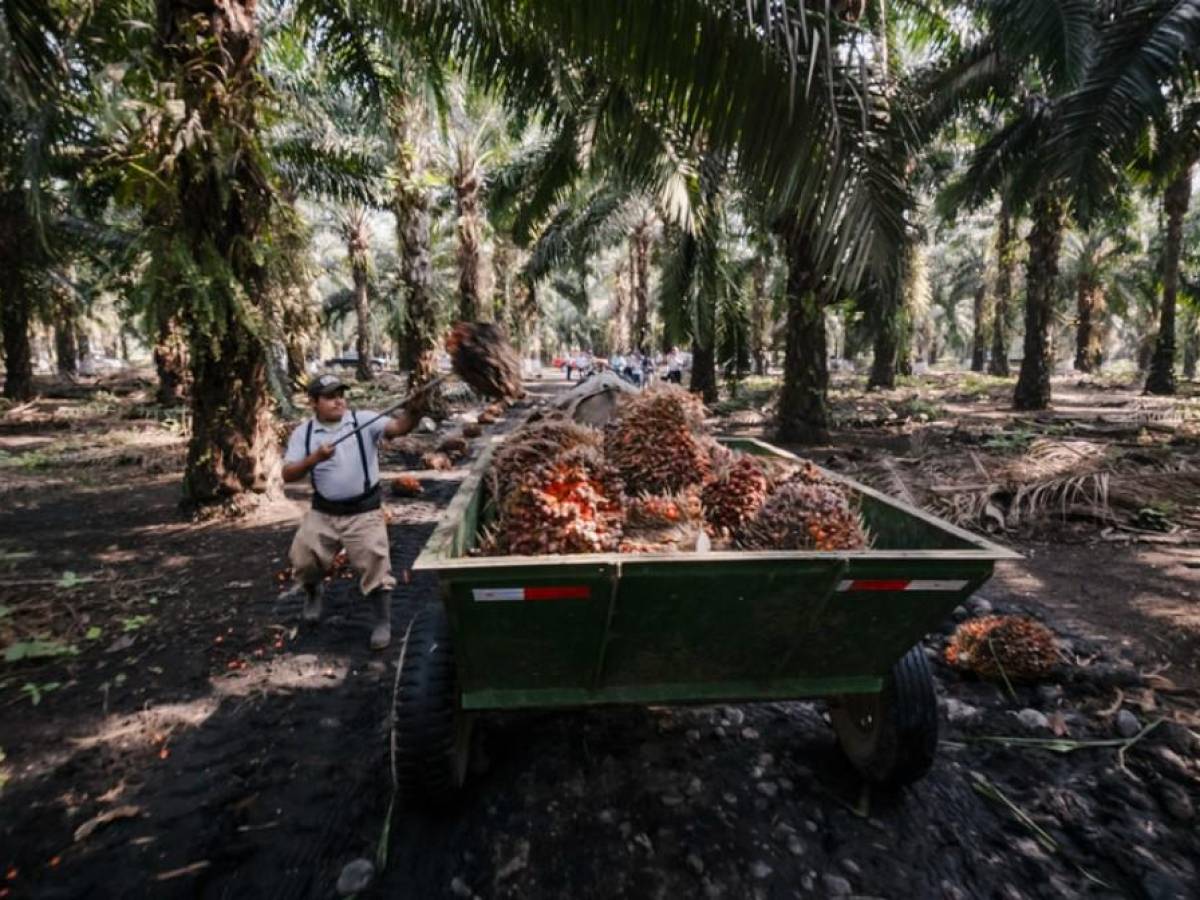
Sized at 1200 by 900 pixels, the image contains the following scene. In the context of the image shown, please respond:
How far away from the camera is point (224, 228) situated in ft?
17.8

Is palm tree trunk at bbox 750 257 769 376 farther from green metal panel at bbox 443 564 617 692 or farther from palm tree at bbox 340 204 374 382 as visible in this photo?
green metal panel at bbox 443 564 617 692

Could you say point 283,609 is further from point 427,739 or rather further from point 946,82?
point 946,82

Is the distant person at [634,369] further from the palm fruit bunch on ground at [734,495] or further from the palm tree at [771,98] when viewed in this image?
the palm fruit bunch on ground at [734,495]

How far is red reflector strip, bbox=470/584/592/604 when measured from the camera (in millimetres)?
1823

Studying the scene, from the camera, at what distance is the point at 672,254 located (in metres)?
12.8

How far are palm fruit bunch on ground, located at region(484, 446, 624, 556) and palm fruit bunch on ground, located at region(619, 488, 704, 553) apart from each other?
6cm

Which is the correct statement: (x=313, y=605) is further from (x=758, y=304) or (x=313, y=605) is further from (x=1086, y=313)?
(x=1086, y=313)

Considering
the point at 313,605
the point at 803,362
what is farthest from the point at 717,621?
the point at 803,362

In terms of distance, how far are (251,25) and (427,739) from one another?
629 cm

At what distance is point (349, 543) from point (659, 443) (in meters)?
2.03

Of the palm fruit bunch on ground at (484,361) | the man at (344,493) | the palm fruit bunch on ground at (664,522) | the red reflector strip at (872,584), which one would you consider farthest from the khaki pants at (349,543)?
the red reflector strip at (872,584)

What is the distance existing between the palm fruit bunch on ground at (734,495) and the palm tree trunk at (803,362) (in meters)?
7.35

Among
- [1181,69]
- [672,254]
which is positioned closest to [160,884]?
[1181,69]

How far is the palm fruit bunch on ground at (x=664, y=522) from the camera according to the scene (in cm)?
224
